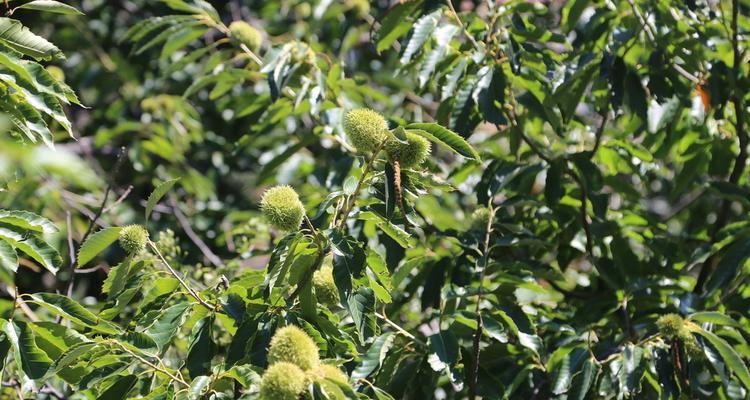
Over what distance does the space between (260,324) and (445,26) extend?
1.02 m

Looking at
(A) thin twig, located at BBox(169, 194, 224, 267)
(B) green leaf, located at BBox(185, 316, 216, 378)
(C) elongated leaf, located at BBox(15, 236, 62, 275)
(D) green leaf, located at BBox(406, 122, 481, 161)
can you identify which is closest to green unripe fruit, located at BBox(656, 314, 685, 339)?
(D) green leaf, located at BBox(406, 122, 481, 161)

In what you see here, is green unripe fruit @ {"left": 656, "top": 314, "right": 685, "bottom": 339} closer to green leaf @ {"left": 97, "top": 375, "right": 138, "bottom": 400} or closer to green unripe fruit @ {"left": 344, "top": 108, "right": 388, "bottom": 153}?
green unripe fruit @ {"left": 344, "top": 108, "right": 388, "bottom": 153}

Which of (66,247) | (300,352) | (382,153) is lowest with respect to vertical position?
(66,247)

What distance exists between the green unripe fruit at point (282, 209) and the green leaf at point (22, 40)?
0.51 meters

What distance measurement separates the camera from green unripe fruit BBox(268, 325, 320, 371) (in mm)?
1322

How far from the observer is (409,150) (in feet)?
4.90

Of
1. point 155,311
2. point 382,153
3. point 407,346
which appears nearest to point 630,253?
point 407,346

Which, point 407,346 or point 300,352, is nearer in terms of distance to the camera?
point 300,352

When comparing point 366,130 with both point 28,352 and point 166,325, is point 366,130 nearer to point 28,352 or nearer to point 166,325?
point 166,325

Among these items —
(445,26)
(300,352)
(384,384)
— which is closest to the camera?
(300,352)

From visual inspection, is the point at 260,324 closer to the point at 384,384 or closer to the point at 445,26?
the point at 384,384

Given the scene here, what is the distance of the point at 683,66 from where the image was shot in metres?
2.58

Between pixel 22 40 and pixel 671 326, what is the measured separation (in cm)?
144

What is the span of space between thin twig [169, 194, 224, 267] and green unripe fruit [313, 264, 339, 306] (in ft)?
4.54
